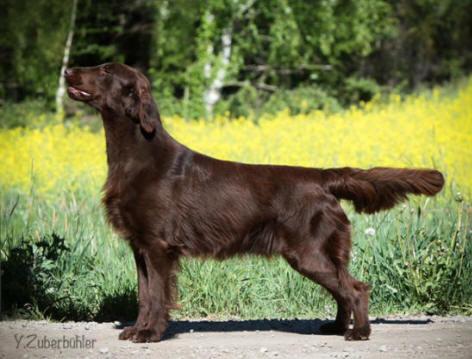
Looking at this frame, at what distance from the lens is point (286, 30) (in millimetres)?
19594

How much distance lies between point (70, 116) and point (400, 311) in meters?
15.8

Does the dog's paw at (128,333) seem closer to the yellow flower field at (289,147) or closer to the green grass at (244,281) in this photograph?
the green grass at (244,281)

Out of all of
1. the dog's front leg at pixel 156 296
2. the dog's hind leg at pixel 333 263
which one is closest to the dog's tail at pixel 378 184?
the dog's hind leg at pixel 333 263

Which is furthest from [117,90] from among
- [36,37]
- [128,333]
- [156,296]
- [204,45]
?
[36,37]

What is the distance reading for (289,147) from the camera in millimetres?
11688

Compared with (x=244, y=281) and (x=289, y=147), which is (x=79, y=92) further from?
(x=289, y=147)

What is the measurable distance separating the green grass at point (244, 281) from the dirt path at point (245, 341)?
431 mm

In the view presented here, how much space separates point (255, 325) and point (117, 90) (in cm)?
213

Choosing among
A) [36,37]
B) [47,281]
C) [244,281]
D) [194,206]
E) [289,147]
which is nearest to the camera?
[194,206]

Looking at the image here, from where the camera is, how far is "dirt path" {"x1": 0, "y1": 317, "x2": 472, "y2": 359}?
17.0 feet

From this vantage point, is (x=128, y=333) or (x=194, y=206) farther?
(x=194, y=206)

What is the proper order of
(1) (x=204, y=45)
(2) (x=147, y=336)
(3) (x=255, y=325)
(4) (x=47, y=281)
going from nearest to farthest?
1. (2) (x=147, y=336)
2. (3) (x=255, y=325)
3. (4) (x=47, y=281)
4. (1) (x=204, y=45)

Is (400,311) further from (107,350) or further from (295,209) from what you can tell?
(107,350)

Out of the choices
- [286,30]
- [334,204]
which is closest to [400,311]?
[334,204]
